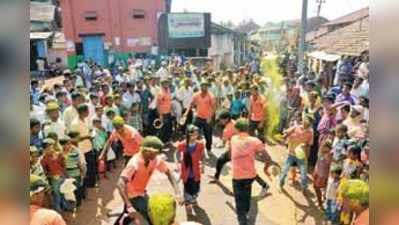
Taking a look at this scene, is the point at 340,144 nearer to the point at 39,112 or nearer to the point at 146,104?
the point at 39,112

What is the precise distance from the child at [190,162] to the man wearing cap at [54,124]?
59.3 inches

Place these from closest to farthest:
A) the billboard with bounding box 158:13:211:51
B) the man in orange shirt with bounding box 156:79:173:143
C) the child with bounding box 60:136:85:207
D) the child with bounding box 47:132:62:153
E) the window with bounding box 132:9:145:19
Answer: the child with bounding box 47:132:62:153 < the child with bounding box 60:136:85:207 < the man in orange shirt with bounding box 156:79:173:143 < the billboard with bounding box 158:13:211:51 < the window with bounding box 132:9:145:19

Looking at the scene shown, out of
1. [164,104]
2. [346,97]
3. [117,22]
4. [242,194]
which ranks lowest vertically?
[242,194]

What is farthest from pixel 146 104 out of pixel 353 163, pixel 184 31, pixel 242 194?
pixel 184 31

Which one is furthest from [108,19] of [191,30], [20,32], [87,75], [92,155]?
[20,32]

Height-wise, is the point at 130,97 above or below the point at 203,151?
above

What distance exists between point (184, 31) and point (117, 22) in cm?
357

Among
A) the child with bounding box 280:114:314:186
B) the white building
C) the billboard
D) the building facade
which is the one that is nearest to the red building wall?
the building facade

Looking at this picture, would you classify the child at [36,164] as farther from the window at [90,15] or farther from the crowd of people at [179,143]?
the window at [90,15]

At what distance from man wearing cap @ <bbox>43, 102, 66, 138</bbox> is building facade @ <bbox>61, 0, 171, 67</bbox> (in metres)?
16.0

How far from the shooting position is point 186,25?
72.8ft

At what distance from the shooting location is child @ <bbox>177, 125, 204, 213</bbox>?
567cm

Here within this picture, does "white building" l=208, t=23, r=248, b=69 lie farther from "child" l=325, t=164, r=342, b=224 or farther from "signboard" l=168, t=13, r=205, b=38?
"child" l=325, t=164, r=342, b=224

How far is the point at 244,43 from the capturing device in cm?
2648
